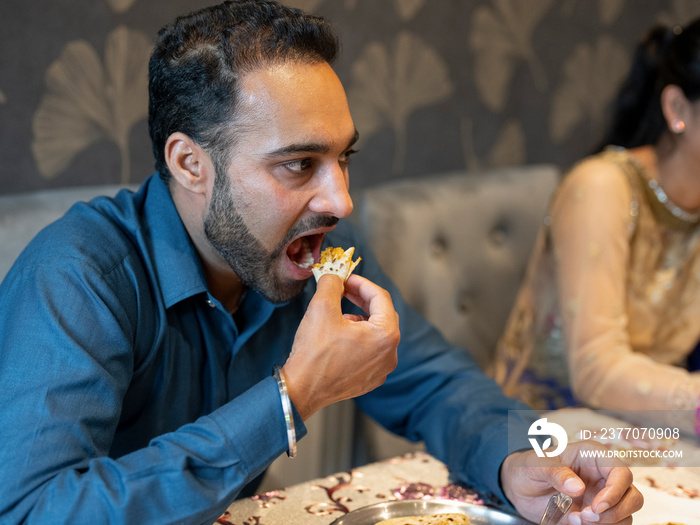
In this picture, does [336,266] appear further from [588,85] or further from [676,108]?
[588,85]

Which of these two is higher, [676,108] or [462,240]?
[676,108]

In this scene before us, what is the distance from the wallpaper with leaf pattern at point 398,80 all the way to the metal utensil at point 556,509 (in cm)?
123

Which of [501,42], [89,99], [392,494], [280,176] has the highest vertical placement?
[501,42]

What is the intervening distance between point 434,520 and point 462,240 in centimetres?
108

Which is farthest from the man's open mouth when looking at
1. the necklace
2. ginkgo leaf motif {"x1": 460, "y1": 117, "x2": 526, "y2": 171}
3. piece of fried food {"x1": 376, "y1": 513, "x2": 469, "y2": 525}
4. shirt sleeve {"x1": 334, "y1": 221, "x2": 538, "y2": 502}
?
ginkgo leaf motif {"x1": 460, "y1": 117, "x2": 526, "y2": 171}

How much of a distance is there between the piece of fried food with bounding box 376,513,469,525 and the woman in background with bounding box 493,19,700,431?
0.79m

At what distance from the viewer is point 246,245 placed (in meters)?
1.11

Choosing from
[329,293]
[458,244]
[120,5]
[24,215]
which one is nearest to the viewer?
[329,293]

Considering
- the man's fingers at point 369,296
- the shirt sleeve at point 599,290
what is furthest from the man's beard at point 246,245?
the shirt sleeve at point 599,290

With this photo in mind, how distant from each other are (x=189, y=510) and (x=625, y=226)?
134cm

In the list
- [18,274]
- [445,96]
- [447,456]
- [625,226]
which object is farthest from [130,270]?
[445,96]

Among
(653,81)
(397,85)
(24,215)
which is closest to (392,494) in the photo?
(24,215)

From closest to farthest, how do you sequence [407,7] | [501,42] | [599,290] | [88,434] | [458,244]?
[88,434], [599,290], [458,244], [407,7], [501,42]

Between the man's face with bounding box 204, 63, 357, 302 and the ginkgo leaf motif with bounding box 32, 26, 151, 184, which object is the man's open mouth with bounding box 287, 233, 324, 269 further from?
the ginkgo leaf motif with bounding box 32, 26, 151, 184
